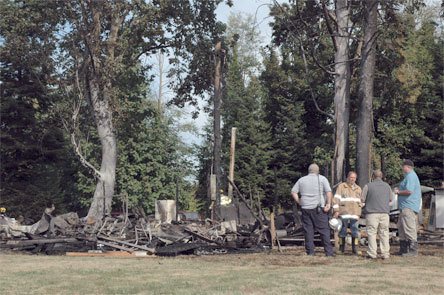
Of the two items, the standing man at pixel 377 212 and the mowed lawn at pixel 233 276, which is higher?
the standing man at pixel 377 212

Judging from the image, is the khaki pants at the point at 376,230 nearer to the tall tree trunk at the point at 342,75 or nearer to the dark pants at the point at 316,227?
the dark pants at the point at 316,227

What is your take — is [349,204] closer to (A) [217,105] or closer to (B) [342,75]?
(B) [342,75]

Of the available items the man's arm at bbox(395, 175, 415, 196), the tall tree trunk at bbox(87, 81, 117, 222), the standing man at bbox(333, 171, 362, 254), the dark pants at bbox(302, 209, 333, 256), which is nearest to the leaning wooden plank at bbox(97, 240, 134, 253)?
the dark pants at bbox(302, 209, 333, 256)

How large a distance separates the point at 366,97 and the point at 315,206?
874 cm

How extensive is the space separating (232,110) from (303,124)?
257 inches

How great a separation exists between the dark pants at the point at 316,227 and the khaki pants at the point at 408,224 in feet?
5.11

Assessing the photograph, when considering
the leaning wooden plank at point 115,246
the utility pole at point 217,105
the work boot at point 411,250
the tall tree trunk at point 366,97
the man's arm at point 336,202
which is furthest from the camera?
the utility pole at point 217,105

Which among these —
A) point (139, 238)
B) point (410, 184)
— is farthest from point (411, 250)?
point (139, 238)

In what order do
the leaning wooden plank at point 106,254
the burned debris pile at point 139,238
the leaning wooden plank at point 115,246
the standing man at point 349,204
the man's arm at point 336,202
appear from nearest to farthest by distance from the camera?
the man's arm at point 336,202, the standing man at point 349,204, the leaning wooden plank at point 106,254, the leaning wooden plank at point 115,246, the burned debris pile at point 139,238

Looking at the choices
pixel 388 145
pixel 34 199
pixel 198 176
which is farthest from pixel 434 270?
pixel 198 176

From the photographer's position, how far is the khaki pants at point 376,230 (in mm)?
12133

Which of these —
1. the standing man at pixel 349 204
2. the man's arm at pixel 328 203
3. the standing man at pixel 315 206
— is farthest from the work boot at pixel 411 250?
the man's arm at pixel 328 203

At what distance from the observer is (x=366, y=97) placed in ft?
67.3

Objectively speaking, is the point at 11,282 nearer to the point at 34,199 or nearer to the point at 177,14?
the point at 177,14
